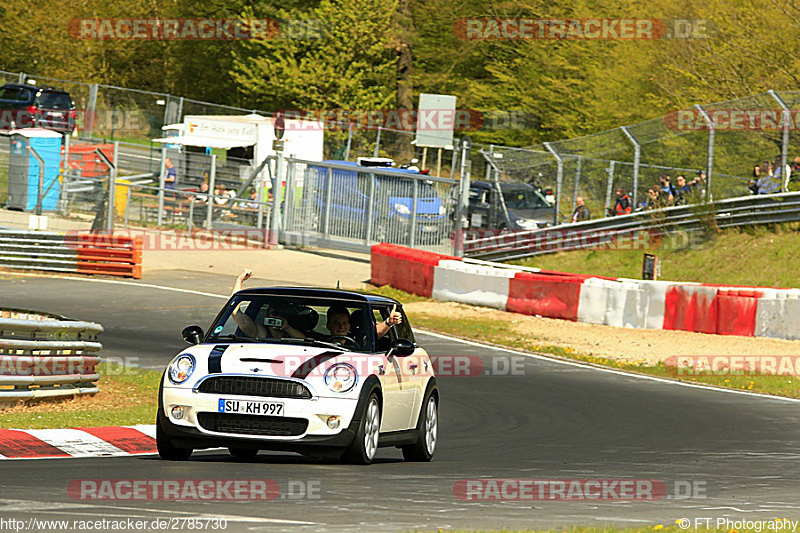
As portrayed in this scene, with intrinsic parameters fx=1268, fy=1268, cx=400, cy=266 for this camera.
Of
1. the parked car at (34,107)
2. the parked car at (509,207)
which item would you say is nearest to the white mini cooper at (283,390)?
the parked car at (509,207)

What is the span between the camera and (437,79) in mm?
58188

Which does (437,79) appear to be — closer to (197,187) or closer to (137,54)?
(137,54)

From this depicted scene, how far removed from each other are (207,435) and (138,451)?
148 cm

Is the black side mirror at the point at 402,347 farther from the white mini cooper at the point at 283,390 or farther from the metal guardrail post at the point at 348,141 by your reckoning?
the metal guardrail post at the point at 348,141

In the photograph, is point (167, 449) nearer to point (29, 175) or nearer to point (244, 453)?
point (244, 453)

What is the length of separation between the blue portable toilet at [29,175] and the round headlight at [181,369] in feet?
88.4

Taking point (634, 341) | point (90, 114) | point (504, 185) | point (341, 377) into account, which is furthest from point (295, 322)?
point (90, 114)

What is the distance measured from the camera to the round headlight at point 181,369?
945 cm

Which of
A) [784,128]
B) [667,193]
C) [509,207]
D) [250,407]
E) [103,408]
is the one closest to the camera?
[250,407]

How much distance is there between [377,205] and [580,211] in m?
5.63

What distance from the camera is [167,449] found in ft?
31.4

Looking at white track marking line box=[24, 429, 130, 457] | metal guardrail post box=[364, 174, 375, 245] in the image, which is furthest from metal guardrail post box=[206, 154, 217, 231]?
white track marking line box=[24, 429, 130, 457]

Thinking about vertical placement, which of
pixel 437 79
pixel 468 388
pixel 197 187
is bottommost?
pixel 468 388

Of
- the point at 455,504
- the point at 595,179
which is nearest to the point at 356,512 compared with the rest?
the point at 455,504
